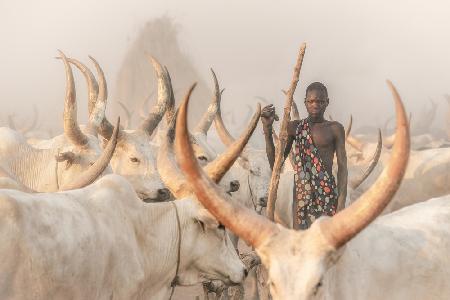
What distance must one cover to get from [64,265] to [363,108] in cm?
5070

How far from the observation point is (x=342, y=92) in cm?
5625

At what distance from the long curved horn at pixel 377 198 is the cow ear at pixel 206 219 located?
1.35 metres

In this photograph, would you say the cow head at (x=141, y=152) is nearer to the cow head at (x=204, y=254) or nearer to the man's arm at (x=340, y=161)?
the cow head at (x=204, y=254)

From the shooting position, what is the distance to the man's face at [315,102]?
4645 mm

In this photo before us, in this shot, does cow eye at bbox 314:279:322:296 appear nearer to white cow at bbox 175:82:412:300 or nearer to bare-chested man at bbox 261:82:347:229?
white cow at bbox 175:82:412:300

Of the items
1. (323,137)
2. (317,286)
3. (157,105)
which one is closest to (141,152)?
(157,105)

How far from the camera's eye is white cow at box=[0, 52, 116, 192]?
18.9 feet

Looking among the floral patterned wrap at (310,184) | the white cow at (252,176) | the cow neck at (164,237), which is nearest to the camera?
the cow neck at (164,237)

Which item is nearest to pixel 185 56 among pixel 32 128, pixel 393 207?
pixel 32 128

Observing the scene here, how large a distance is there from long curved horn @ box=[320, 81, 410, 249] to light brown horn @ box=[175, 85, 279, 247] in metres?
0.25

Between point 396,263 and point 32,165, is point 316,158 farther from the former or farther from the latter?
point 32,165

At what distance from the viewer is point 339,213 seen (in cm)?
286

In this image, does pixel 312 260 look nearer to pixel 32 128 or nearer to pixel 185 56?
pixel 32 128

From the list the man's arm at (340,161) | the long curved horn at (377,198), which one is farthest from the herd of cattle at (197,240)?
the man's arm at (340,161)
